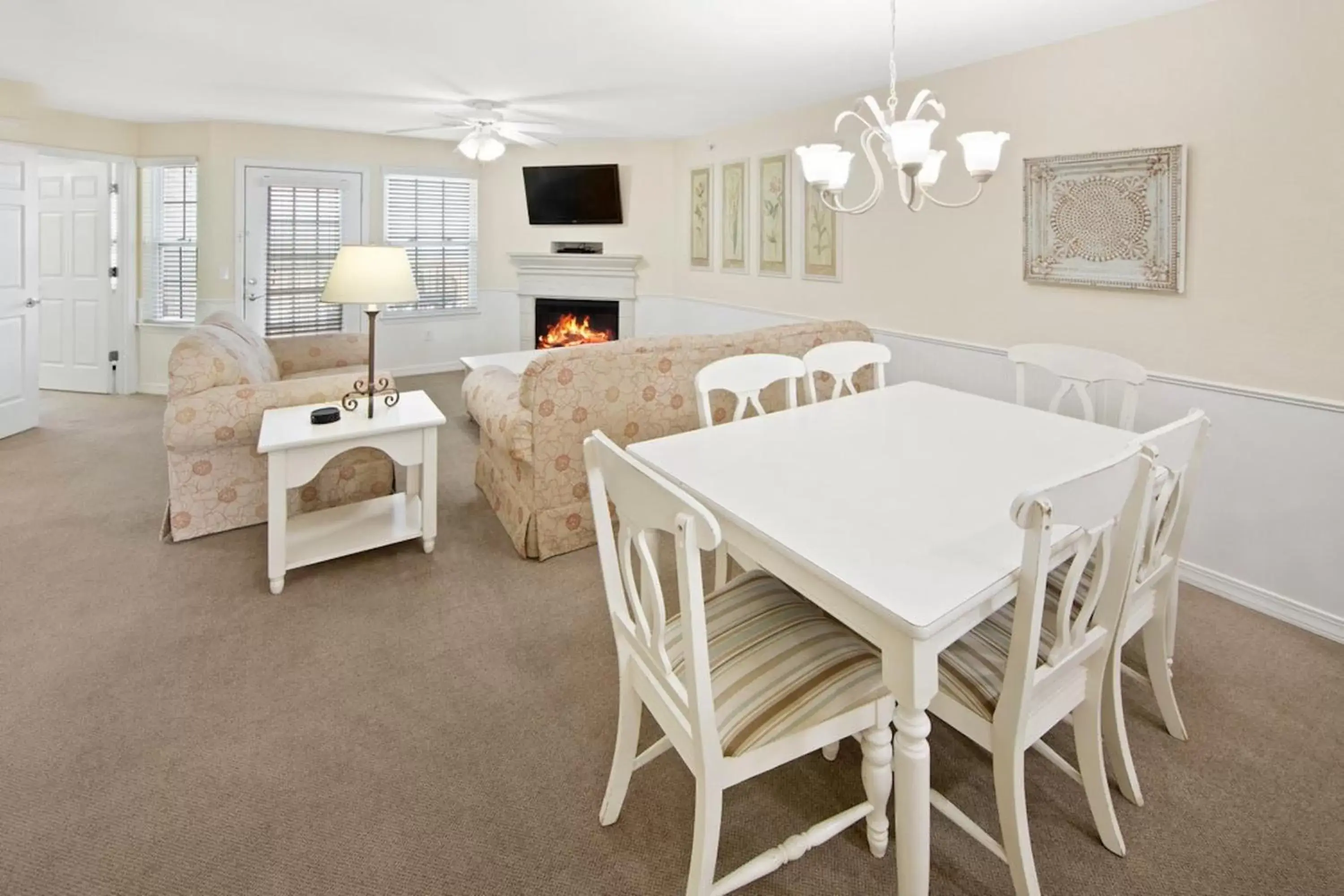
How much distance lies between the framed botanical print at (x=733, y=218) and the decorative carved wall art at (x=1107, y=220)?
2595 mm

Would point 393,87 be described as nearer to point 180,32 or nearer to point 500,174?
point 180,32

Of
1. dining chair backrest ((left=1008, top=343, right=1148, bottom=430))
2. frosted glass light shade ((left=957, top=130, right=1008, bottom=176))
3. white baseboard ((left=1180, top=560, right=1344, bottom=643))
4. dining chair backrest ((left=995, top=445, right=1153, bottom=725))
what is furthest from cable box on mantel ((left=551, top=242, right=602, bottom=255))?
dining chair backrest ((left=995, top=445, right=1153, bottom=725))

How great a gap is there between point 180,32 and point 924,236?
4044 millimetres

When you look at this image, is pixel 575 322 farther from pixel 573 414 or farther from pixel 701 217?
pixel 573 414

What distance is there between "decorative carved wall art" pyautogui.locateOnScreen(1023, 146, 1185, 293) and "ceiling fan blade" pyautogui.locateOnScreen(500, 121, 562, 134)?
12.2ft

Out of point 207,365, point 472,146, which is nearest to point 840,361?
point 207,365

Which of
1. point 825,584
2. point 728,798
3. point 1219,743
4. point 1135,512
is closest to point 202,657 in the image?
point 728,798

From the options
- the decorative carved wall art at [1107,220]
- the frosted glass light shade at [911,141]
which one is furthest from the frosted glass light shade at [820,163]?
the decorative carved wall art at [1107,220]

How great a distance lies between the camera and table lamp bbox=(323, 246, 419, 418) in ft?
9.44

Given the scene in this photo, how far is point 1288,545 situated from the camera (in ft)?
8.54

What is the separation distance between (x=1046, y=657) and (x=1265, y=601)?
1930mm

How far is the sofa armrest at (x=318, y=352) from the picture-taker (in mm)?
4661

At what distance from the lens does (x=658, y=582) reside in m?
1.25

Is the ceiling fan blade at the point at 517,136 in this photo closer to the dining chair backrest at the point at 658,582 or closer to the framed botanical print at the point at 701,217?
the framed botanical print at the point at 701,217
